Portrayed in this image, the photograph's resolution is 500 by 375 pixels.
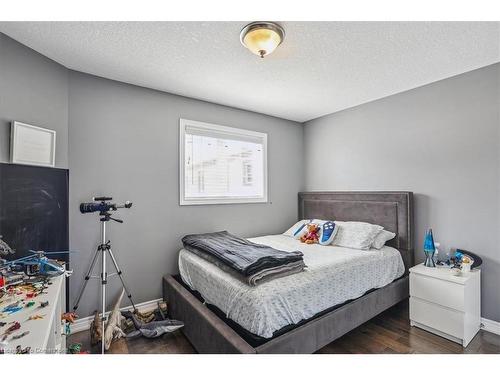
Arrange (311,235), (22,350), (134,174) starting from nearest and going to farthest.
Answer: (22,350) → (134,174) → (311,235)

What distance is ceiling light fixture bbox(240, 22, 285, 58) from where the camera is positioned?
1.67m

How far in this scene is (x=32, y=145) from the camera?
6.42ft

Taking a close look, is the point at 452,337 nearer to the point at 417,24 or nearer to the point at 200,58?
the point at 417,24

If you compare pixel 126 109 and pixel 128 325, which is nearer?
pixel 128 325

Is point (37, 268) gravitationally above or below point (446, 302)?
above

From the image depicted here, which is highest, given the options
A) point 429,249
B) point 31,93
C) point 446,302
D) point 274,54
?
point 274,54

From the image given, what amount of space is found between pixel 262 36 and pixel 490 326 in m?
3.24

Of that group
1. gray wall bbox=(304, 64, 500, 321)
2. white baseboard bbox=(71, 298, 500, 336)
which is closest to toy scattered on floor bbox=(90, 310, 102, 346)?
white baseboard bbox=(71, 298, 500, 336)

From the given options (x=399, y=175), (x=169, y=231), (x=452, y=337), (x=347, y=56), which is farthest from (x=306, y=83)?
(x=452, y=337)

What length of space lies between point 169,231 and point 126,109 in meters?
1.44

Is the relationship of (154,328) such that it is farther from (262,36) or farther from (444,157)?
(444,157)

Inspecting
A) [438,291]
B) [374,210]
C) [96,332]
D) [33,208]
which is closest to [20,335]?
[33,208]

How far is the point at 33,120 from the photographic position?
6.56 feet
